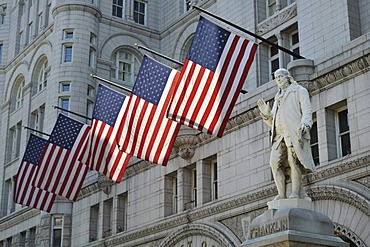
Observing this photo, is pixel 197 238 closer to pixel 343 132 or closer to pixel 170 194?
pixel 170 194

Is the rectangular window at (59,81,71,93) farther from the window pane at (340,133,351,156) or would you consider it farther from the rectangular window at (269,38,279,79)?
the window pane at (340,133,351,156)

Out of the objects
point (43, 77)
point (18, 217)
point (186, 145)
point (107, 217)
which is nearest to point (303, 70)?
point (186, 145)

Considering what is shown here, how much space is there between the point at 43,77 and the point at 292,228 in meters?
37.3

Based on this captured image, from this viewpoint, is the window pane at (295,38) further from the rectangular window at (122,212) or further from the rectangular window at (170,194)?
the rectangular window at (122,212)

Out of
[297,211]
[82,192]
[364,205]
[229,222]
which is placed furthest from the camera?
[82,192]

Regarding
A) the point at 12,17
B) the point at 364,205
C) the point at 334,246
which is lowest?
the point at 334,246

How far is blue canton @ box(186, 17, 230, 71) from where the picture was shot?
23.9 metres

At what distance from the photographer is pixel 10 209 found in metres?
49.5

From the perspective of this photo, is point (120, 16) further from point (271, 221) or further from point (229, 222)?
point (271, 221)

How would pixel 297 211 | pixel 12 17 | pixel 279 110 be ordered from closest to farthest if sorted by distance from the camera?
1. pixel 297 211
2. pixel 279 110
3. pixel 12 17

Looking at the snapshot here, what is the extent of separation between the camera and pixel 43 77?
4850cm

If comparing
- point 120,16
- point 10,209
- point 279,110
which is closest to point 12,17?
point 120,16

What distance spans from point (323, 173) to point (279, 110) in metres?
8.67

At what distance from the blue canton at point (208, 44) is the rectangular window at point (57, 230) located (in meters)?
19.5
